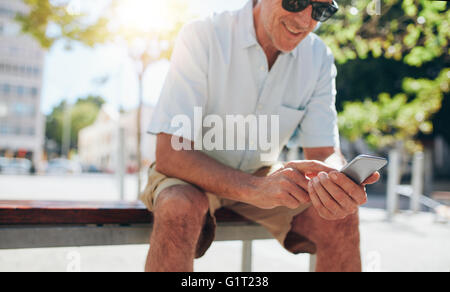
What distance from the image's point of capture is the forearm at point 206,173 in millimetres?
1555

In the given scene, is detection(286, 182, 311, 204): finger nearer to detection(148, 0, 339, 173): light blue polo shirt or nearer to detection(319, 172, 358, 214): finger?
detection(319, 172, 358, 214): finger

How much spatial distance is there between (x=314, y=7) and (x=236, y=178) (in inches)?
33.2

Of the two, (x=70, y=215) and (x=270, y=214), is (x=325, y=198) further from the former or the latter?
(x=70, y=215)

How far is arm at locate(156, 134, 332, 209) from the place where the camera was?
4.70 feet

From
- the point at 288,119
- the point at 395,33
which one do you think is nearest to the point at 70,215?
the point at 288,119

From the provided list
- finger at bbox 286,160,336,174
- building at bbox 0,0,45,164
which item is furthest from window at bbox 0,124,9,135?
finger at bbox 286,160,336,174

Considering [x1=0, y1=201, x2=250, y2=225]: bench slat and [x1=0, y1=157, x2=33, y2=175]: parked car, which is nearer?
[x1=0, y1=201, x2=250, y2=225]: bench slat

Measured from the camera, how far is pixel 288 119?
204 centimetres

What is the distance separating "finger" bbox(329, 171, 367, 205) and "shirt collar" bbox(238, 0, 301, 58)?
2.92 ft

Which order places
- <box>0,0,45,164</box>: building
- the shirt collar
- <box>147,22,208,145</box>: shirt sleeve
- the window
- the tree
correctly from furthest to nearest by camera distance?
the window → <box>0,0,45,164</box>: building → the tree → the shirt collar → <box>147,22,208,145</box>: shirt sleeve

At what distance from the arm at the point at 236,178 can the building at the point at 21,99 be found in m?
52.6

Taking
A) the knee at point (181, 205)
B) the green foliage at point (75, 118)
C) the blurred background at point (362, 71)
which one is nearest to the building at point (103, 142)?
the green foliage at point (75, 118)

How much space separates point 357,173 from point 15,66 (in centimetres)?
5556

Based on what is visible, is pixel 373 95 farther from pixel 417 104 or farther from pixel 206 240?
pixel 206 240
